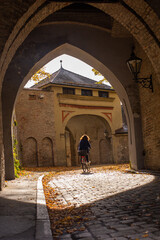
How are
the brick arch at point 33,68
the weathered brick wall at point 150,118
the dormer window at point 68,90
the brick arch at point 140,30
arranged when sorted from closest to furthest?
the brick arch at point 140,30
the weathered brick wall at point 150,118
the brick arch at point 33,68
the dormer window at point 68,90

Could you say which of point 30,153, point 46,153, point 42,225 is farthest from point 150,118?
point 46,153

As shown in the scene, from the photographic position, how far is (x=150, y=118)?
10250mm

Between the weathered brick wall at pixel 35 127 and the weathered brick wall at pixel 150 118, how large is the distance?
1329 cm

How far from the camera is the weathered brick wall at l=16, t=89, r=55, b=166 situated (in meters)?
22.3

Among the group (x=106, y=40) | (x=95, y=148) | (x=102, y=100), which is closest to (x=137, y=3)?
(x=106, y=40)

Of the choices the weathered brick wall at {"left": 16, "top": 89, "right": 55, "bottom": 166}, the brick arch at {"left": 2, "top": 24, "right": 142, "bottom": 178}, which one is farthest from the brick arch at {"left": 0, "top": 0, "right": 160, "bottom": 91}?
the weathered brick wall at {"left": 16, "top": 89, "right": 55, "bottom": 166}

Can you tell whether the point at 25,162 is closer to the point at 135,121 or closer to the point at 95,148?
the point at 95,148

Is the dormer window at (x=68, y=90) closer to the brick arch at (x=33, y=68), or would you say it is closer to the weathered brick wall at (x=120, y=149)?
the weathered brick wall at (x=120, y=149)

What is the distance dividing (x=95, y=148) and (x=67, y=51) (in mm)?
19381

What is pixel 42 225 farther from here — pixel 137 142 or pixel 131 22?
pixel 137 142

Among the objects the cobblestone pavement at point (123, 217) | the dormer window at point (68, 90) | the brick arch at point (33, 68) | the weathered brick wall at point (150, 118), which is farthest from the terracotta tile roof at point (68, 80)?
the cobblestone pavement at point (123, 217)

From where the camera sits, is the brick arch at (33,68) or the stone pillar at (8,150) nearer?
the stone pillar at (8,150)

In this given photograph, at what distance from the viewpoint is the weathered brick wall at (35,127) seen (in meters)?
22.3

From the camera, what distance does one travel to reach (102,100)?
91.6 feet
